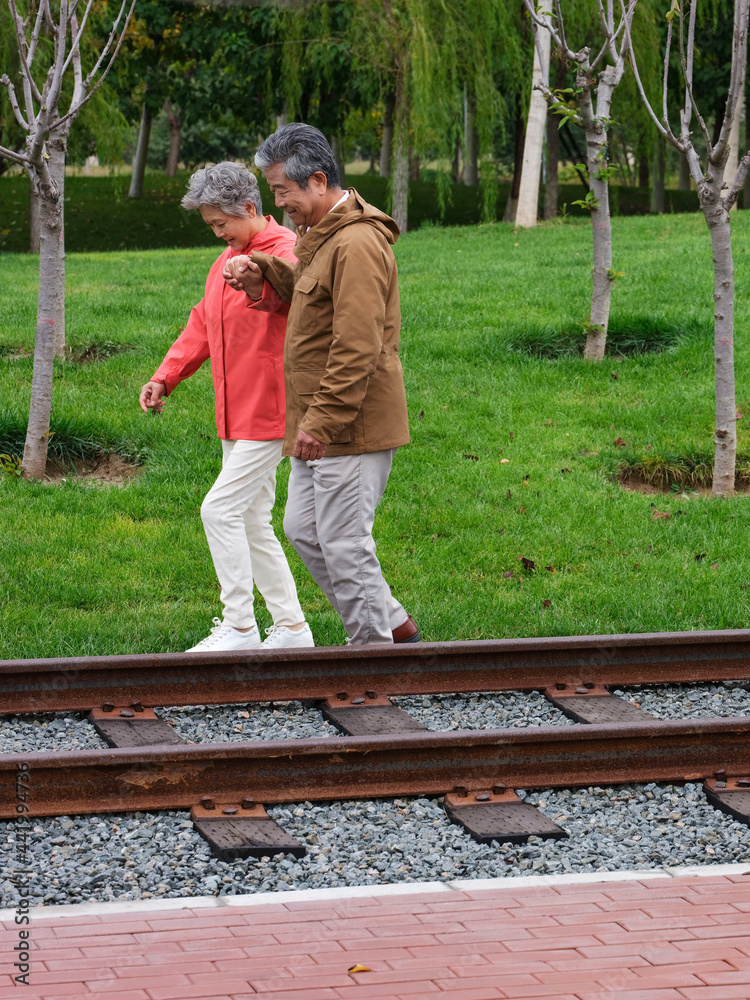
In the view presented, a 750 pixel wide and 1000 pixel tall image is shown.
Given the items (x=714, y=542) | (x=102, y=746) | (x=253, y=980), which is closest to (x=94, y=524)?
(x=102, y=746)

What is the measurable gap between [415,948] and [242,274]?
2968mm

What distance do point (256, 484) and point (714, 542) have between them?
3314mm

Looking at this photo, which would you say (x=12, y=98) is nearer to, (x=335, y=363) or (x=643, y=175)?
(x=335, y=363)

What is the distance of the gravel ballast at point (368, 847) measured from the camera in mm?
3658

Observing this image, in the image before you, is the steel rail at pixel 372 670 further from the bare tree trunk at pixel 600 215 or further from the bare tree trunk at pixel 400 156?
the bare tree trunk at pixel 400 156

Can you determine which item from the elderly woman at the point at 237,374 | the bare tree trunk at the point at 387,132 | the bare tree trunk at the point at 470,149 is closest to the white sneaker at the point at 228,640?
the elderly woman at the point at 237,374

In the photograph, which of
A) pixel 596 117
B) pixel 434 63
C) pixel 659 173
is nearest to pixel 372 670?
pixel 596 117

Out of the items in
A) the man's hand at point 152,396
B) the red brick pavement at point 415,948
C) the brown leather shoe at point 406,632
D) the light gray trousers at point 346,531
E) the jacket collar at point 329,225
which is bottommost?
the red brick pavement at point 415,948

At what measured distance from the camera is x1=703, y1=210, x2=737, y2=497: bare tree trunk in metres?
8.27

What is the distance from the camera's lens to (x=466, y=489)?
8484 millimetres

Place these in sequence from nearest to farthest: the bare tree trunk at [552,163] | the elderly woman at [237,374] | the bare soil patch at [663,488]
Answer: the elderly woman at [237,374] < the bare soil patch at [663,488] < the bare tree trunk at [552,163]

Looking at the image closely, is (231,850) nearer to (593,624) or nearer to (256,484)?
(256,484)

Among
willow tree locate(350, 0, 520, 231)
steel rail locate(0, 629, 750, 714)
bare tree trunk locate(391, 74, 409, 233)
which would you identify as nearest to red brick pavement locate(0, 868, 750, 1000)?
steel rail locate(0, 629, 750, 714)

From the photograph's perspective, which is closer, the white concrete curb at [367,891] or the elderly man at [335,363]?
the white concrete curb at [367,891]
